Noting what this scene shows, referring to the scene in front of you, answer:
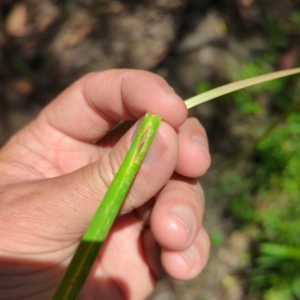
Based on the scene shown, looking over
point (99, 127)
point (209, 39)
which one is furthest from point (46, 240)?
point (209, 39)

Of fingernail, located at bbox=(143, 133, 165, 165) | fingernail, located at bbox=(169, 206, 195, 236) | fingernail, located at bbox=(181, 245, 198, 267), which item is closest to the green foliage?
fingernail, located at bbox=(181, 245, 198, 267)

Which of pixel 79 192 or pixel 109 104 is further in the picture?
pixel 109 104

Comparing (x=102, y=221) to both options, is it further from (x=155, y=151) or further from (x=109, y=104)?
(x=109, y=104)

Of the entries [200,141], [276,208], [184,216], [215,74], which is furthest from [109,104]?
[215,74]

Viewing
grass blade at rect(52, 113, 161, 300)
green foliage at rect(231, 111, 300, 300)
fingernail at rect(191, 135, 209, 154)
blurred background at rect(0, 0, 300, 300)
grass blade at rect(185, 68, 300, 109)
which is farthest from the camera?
blurred background at rect(0, 0, 300, 300)

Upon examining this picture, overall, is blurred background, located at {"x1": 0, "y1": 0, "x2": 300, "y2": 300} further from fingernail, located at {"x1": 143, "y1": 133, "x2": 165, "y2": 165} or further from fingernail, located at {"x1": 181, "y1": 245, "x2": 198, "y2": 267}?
fingernail, located at {"x1": 143, "y1": 133, "x2": 165, "y2": 165}

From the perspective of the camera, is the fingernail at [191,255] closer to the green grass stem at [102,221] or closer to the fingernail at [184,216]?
the fingernail at [184,216]

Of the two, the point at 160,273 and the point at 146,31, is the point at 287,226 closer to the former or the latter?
the point at 160,273
